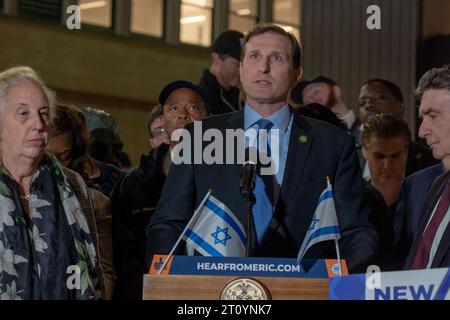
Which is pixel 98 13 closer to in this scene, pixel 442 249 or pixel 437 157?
pixel 437 157

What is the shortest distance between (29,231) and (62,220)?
167mm

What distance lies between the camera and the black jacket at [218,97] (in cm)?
761

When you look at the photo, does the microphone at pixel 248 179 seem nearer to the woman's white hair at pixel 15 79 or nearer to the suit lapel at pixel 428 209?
the suit lapel at pixel 428 209

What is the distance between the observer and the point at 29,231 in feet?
15.3

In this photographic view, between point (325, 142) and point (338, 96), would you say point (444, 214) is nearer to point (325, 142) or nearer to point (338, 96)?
point (325, 142)

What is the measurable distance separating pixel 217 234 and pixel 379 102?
351cm

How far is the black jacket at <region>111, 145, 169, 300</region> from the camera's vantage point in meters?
5.48

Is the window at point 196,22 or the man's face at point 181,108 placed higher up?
the window at point 196,22

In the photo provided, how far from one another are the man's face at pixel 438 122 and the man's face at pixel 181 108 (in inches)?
63.7

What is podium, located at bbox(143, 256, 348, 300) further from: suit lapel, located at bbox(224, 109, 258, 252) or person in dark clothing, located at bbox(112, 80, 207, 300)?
person in dark clothing, located at bbox(112, 80, 207, 300)

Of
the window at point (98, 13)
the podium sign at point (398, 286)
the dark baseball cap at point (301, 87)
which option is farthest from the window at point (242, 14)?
the podium sign at point (398, 286)

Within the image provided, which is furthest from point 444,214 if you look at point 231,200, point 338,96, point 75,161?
point 338,96

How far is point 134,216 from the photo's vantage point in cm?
589

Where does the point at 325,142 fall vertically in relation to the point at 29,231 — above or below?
above
